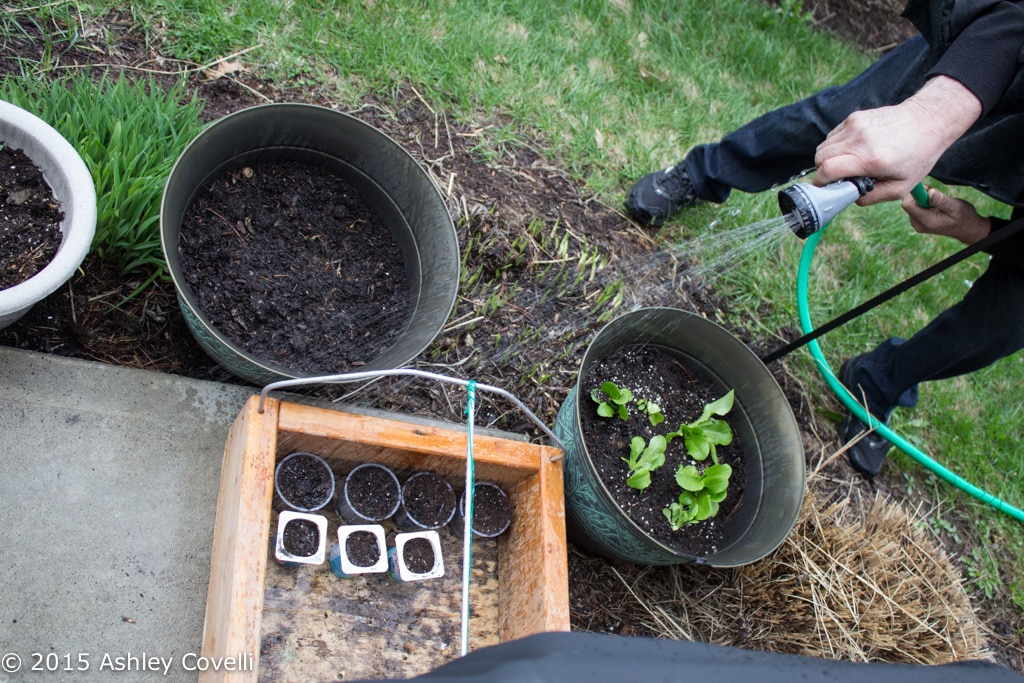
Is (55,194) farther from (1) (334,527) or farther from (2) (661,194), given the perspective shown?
(2) (661,194)

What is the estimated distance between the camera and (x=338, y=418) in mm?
Answer: 1614

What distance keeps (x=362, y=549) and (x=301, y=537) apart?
137 mm

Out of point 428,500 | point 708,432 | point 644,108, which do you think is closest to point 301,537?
point 428,500

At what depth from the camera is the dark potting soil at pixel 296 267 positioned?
1.70m

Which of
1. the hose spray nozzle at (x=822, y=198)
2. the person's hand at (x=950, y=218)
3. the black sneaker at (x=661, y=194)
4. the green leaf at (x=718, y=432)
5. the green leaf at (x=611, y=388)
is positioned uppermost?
the hose spray nozzle at (x=822, y=198)

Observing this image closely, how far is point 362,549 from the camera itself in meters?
1.64

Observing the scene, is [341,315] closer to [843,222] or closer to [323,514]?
[323,514]

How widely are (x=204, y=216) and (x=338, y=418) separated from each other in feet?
1.93

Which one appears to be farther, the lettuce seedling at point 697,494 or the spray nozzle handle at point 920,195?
the spray nozzle handle at point 920,195

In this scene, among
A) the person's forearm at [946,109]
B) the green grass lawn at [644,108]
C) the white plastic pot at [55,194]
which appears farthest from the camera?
the green grass lawn at [644,108]

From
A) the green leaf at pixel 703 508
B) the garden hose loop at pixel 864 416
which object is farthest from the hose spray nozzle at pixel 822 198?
the garden hose loop at pixel 864 416

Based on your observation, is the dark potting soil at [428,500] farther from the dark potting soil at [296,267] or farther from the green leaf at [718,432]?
the green leaf at [718,432]

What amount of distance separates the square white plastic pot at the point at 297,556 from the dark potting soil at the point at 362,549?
0.20 ft

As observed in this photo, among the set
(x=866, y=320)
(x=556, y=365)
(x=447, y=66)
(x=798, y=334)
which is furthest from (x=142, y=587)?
(x=866, y=320)
